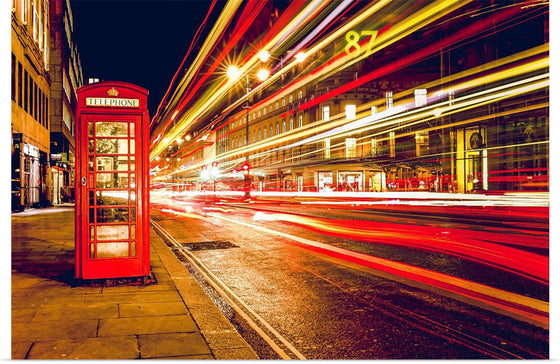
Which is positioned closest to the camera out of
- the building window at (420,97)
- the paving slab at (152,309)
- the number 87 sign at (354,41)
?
the paving slab at (152,309)

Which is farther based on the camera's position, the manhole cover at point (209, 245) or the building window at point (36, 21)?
the building window at point (36, 21)

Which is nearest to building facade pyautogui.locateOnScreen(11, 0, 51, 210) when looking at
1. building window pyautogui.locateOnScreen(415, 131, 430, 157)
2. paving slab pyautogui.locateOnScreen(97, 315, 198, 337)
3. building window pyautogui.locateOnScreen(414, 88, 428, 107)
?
paving slab pyautogui.locateOnScreen(97, 315, 198, 337)

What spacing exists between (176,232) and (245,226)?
2.45 m

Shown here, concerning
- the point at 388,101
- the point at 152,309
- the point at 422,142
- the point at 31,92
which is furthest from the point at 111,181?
the point at 388,101

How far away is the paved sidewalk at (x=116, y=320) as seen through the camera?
12.1 feet

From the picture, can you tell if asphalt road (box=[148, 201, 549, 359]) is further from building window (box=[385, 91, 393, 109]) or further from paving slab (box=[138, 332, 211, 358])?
building window (box=[385, 91, 393, 109])

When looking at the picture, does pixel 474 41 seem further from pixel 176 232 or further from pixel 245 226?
pixel 176 232

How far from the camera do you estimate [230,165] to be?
71.8m

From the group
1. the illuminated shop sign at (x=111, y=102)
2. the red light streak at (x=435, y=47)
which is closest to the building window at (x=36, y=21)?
the illuminated shop sign at (x=111, y=102)

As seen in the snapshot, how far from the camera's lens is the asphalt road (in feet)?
12.9

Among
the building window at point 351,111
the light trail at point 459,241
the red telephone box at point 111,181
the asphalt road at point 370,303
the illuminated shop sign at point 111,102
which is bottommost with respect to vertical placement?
the asphalt road at point 370,303

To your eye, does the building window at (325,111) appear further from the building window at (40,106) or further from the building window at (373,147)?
the building window at (40,106)

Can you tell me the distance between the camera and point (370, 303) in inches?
211
